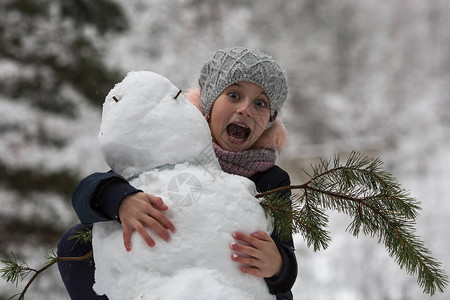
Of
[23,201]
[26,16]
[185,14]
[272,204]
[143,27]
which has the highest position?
[185,14]

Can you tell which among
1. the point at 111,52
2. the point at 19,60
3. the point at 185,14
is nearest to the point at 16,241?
the point at 19,60

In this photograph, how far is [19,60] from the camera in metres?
2.59

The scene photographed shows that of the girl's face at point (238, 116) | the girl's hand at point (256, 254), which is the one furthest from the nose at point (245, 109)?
the girl's hand at point (256, 254)

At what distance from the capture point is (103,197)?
73cm

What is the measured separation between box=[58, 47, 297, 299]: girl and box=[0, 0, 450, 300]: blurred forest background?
1.21 m

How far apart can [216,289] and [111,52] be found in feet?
7.89

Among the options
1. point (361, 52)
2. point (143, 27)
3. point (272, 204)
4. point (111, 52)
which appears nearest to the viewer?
point (272, 204)

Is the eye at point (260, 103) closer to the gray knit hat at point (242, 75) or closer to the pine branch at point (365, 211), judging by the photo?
the gray knit hat at point (242, 75)

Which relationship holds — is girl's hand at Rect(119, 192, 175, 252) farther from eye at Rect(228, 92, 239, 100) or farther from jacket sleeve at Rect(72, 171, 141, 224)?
eye at Rect(228, 92, 239, 100)

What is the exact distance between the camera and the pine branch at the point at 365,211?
2.50 ft

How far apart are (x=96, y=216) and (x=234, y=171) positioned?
40cm

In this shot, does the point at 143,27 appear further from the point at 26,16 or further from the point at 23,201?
the point at 23,201

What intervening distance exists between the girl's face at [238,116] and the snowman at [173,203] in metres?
0.20

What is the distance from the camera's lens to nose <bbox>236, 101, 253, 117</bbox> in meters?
0.97
